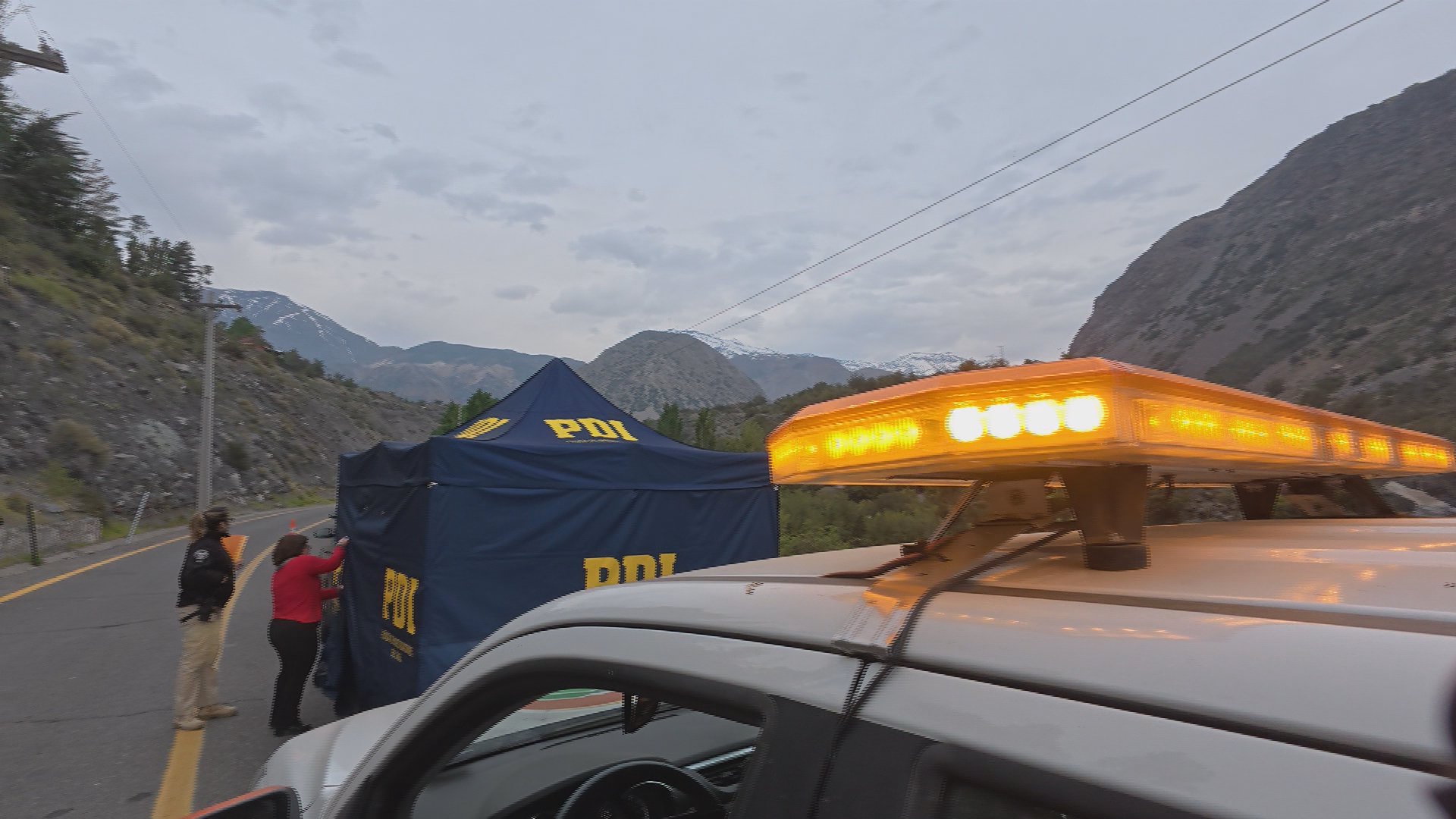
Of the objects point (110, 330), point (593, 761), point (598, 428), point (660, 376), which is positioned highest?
point (660, 376)

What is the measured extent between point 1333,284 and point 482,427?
49.1 meters

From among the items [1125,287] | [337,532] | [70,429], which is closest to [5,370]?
[70,429]

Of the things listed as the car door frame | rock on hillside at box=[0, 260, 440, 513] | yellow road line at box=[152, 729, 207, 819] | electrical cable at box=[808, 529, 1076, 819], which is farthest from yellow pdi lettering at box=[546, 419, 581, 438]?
rock on hillside at box=[0, 260, 440, 513]

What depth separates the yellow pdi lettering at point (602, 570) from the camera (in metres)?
6.36

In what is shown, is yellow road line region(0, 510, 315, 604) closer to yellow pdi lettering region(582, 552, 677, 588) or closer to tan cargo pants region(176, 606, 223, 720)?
tan cargo pants region(176, 606, 223, 720)

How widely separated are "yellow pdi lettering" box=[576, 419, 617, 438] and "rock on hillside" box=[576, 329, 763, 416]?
298 feet

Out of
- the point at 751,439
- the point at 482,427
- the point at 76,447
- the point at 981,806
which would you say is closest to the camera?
the point at 981,806

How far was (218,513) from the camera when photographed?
5.97 metres

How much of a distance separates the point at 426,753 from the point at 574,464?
487 cm

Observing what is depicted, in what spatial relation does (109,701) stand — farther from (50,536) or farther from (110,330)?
(110,330)

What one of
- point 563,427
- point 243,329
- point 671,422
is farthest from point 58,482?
point 243,329

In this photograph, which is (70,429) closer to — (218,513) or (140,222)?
(218,513)

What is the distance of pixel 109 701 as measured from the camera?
255 inches

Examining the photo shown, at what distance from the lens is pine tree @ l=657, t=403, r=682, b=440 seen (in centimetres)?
2855
